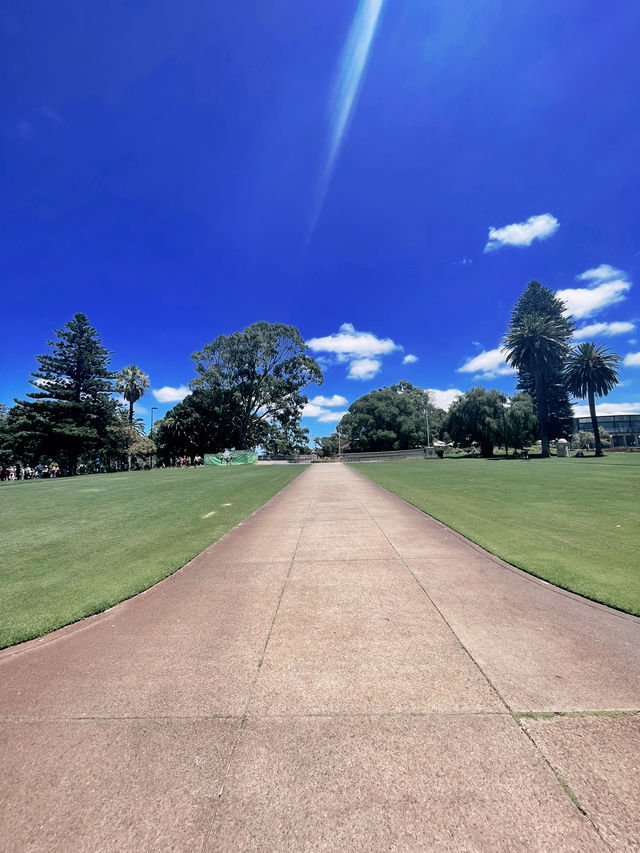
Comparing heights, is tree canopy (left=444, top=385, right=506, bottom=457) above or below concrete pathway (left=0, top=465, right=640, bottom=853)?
above

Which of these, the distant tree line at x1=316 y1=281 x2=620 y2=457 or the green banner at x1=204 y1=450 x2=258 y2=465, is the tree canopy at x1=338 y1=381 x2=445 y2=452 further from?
the green banner at x1=204 y1=450 x2=258 y2=465

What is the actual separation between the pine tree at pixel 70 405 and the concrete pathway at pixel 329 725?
148 ft

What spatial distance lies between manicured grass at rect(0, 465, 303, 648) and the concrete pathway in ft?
1.88

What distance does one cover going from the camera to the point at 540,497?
11.6 meters

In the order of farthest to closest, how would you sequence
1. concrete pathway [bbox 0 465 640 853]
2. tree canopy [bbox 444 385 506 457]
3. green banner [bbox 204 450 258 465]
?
green banner [bbox 204 450 258 465] → tree canopy [bbox 444 385 506 457] → concrete pathway [bbox 0 465 640 853]

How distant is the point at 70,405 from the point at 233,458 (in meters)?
19.8

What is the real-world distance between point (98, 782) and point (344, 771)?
1403 millimetres

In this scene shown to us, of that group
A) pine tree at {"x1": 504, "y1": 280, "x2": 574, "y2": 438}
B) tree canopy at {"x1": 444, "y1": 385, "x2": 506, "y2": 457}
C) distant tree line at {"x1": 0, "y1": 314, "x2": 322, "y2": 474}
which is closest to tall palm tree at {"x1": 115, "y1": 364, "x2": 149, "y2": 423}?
distant tree line at {"x1": 0, "y1": 314, "x2": 322, "y2": 474}

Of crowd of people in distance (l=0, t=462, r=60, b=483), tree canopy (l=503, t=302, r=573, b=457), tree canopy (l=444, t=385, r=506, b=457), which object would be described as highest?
tree canopy (l=503, t=302, r=573, b=457)

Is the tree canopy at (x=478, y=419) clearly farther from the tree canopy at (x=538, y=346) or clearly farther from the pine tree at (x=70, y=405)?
the pine tree at (x=70, y=405)

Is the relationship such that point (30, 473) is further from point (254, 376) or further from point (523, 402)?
point (523, 402)

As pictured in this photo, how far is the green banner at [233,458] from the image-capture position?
1898 inches

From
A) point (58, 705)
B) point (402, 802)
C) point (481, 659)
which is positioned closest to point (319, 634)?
point (481, 659)

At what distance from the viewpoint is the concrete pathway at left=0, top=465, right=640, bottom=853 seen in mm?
1759
